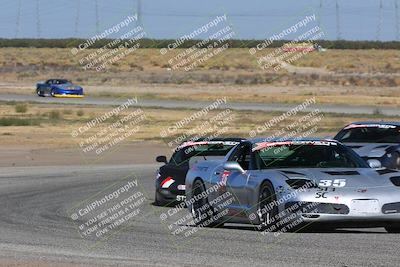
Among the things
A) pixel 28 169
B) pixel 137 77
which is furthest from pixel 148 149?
pixel 137 77

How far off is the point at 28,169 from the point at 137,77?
243 feet

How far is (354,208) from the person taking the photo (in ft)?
45.9

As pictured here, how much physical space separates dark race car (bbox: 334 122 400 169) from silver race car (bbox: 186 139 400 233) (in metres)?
5.51

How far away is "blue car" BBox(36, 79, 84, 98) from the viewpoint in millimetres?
73812

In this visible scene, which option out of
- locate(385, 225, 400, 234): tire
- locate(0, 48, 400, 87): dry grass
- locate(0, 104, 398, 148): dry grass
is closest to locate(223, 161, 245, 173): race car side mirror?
locate(385, 225, 400, 234): tire

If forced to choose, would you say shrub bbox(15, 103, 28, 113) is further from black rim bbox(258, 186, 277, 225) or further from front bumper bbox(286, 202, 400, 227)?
front bumper bbox(286, 202, 400, 227)

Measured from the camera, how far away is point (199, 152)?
20484 millimetres

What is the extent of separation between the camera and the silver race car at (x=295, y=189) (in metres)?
14.0

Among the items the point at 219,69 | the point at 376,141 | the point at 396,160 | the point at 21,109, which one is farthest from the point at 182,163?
the point at 219,69

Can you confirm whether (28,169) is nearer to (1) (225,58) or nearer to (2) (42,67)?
(2) (42,67)

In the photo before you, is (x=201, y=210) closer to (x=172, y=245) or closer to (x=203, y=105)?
(x=172, y=245)

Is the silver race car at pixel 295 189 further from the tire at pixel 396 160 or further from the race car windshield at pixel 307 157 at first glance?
the tire at pixel 396 160

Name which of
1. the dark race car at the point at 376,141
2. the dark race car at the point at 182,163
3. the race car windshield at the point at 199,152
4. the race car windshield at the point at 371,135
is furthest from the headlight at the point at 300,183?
the race car windshield at the point at 371,135

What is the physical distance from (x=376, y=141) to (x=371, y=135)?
→ 34 centimetres
